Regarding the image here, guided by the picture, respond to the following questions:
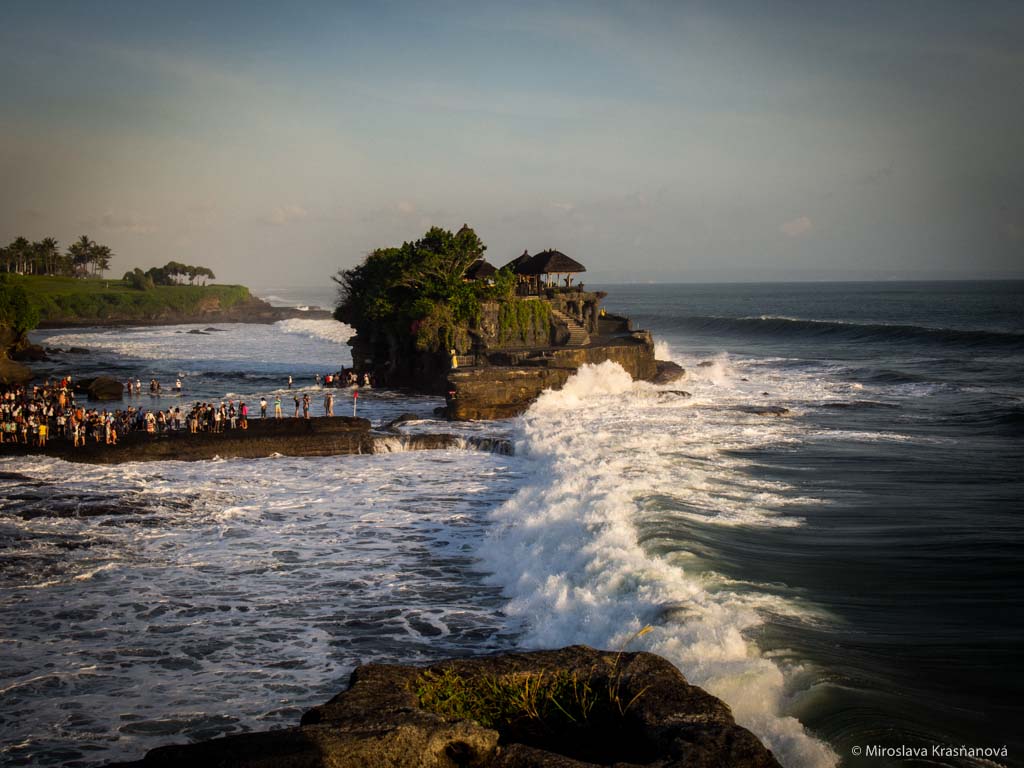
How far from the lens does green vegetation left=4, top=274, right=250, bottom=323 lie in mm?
97000

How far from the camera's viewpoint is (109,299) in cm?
10419

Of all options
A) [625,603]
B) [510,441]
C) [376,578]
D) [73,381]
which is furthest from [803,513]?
[73,381]

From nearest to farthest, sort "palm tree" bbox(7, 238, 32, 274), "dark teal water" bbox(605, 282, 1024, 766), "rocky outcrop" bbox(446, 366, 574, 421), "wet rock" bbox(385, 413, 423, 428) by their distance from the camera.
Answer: "dark teal water" bbox(605, 282, 1024, 766), "wet rock" bbox(385, 413, 423, 428), "rocky outcrop" bbox(446, 366, 574, 421), "palm tree" bbox(7, 238, 32, 274)

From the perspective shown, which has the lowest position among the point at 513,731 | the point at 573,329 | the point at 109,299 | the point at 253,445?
the point at 253,445

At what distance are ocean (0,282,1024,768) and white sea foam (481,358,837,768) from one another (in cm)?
6

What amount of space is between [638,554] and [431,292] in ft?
92.3

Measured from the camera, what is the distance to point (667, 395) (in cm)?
3659

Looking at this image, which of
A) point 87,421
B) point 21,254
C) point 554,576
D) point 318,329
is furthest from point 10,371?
point 21,254

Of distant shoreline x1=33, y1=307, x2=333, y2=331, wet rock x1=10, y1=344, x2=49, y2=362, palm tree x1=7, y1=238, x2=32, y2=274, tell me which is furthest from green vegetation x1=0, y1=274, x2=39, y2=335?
palm tree x1=7, y1=238, x2=32, y2=274

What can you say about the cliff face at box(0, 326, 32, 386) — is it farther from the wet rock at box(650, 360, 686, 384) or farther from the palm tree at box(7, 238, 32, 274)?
the palm tree at box(7, 238, 32, 274)

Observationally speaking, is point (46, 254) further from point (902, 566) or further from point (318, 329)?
point (902, 566)

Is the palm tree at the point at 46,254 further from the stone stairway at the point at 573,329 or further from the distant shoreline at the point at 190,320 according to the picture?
the stone stairway at the point at 573,329

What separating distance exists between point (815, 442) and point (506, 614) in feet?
52.7

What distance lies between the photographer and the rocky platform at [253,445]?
2506cm
